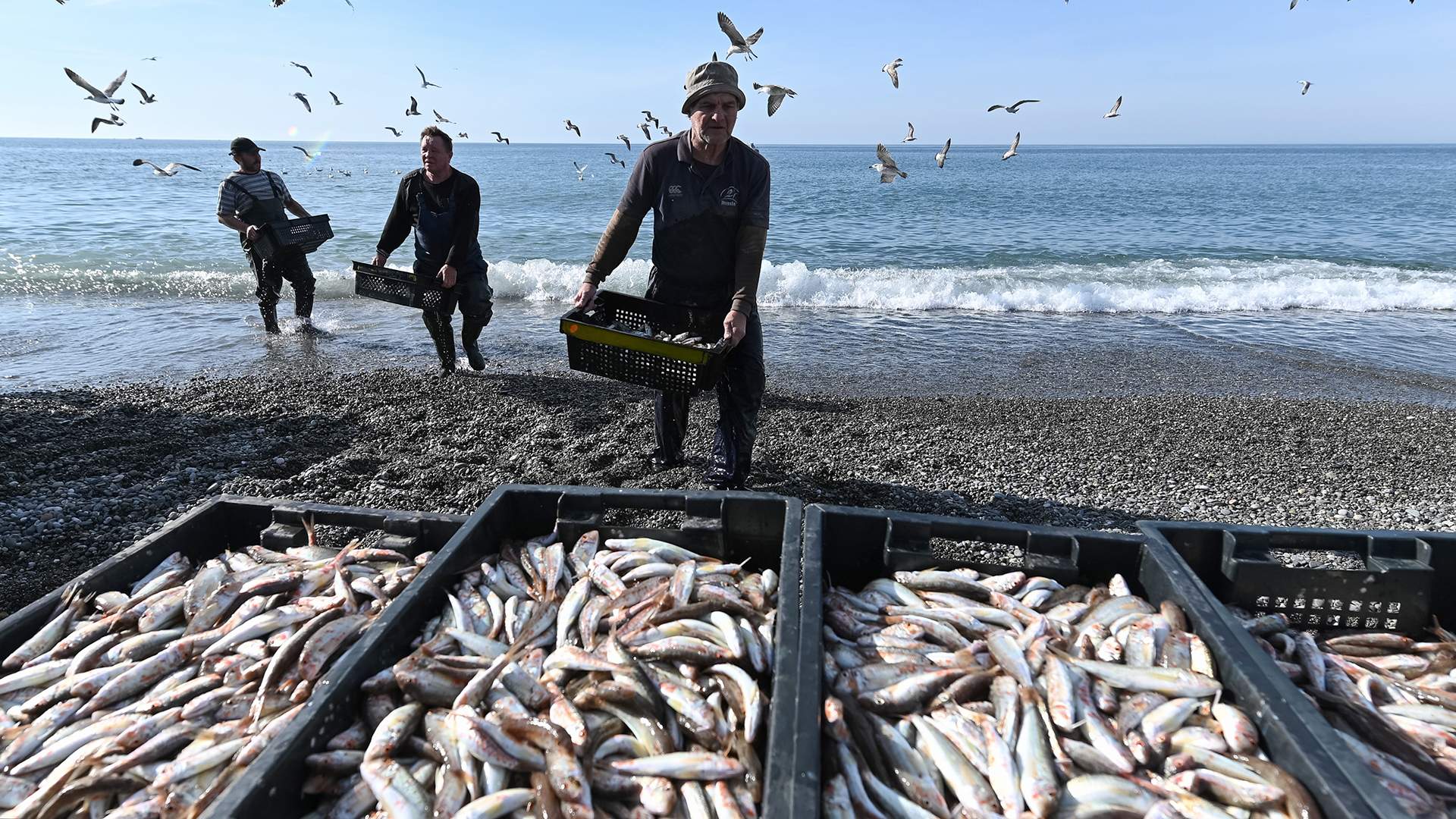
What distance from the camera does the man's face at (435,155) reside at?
746cm

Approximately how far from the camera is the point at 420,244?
8297 millimetres

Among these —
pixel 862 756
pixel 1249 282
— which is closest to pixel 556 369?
pixel 862 756

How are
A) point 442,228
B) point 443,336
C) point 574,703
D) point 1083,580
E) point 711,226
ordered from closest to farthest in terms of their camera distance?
1. point 574,703
2. point 1083,580
3. point 711,226
4. point 442,228
5. point 443,336

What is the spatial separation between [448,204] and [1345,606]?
794cm

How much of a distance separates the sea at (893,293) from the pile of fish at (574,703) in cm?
653

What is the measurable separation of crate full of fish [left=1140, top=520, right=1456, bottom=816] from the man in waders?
22.8ft

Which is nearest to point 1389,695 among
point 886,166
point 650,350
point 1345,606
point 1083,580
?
point 1345,606

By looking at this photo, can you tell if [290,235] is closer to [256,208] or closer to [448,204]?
[256,208]

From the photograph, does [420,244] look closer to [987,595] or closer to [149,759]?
[149,759]

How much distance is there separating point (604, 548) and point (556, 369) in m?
6.59

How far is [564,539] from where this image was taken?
404cm

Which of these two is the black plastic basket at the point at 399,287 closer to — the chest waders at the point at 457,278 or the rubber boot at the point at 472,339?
the chest waders at the point at 457,278

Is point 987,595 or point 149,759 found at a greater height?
point 987,595

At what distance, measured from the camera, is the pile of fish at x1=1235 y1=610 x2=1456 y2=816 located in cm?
267
